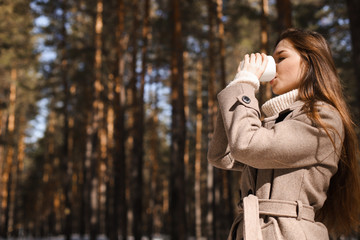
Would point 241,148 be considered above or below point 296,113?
below

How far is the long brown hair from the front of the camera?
1717mm

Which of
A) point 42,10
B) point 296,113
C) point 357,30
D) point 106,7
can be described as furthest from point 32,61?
point 296,113

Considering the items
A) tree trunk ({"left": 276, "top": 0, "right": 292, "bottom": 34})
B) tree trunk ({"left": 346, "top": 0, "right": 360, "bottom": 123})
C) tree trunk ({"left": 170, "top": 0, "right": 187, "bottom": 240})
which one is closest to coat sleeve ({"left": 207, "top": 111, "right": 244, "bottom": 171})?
tree trunk ({"left": 346, "top": 0, "right": 360, "bottom": 123})

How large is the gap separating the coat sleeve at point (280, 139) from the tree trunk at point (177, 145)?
1027cm

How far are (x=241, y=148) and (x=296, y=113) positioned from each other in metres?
0.31

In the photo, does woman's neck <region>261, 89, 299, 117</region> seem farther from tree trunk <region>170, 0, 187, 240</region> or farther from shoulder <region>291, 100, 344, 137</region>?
tree trunk <region>170, 0, 187, 240</region>

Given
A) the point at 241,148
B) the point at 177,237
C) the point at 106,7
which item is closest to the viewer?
the point at 241,148

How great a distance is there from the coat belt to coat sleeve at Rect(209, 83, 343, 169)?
147 mm

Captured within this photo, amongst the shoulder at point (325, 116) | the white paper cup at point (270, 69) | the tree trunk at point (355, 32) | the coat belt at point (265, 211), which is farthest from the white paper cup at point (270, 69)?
the tree trunk at point (355, 32)

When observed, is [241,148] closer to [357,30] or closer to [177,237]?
[357,30]

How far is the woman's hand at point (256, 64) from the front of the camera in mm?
1765

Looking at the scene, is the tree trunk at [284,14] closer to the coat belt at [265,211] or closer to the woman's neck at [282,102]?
the woman's neck at [282,102]

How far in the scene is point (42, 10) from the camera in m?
19.2

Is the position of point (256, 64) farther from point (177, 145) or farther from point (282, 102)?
point (177, 145)
